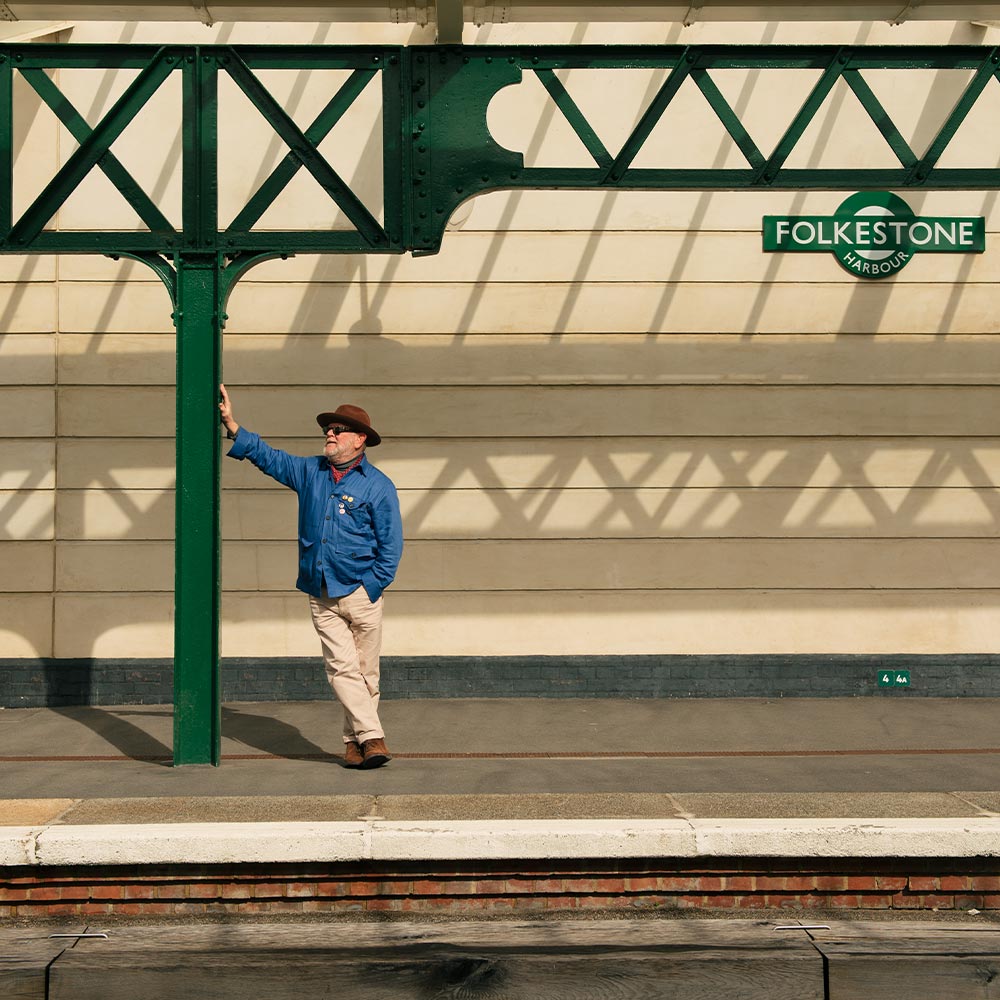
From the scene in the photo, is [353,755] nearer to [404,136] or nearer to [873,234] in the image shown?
[404,136]

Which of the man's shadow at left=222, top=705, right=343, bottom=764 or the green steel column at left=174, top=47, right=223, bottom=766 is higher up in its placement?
the green steel column at left=174, top=47, right=223, bottom=766

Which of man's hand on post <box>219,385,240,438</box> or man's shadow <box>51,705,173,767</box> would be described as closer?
man's hand on post <box>219,385,240,438</box>

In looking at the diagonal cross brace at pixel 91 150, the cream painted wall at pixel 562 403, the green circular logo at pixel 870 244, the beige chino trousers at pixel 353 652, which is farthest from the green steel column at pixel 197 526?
the green circular logo at pixel 870 244

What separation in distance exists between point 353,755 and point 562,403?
349cm

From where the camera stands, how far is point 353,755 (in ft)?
19.9

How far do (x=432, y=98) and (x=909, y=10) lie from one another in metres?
4.11

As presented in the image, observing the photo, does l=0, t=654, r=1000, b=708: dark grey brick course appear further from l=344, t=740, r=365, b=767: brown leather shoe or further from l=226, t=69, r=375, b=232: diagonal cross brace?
l=226, t=69, r=375, b=232: diagonal cross brace

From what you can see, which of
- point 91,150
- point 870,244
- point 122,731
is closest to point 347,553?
point 122,731

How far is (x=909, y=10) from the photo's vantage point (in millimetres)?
8516

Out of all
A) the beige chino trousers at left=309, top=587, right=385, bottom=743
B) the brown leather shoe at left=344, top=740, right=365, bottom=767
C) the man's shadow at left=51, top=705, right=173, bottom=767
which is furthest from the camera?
the man's shadow at left=51, top=705, right=173, bottom=767

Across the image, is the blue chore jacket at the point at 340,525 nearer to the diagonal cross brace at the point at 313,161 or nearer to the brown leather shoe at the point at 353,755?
the brown leather shoe at the point at 353,755

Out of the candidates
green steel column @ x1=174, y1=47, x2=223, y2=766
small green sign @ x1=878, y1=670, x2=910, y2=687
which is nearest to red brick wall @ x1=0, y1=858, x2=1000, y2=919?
green steel column @ x1=174, y1=47, x2=223, y2=766

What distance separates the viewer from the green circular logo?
873cm

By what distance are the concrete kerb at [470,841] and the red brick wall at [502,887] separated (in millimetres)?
84
